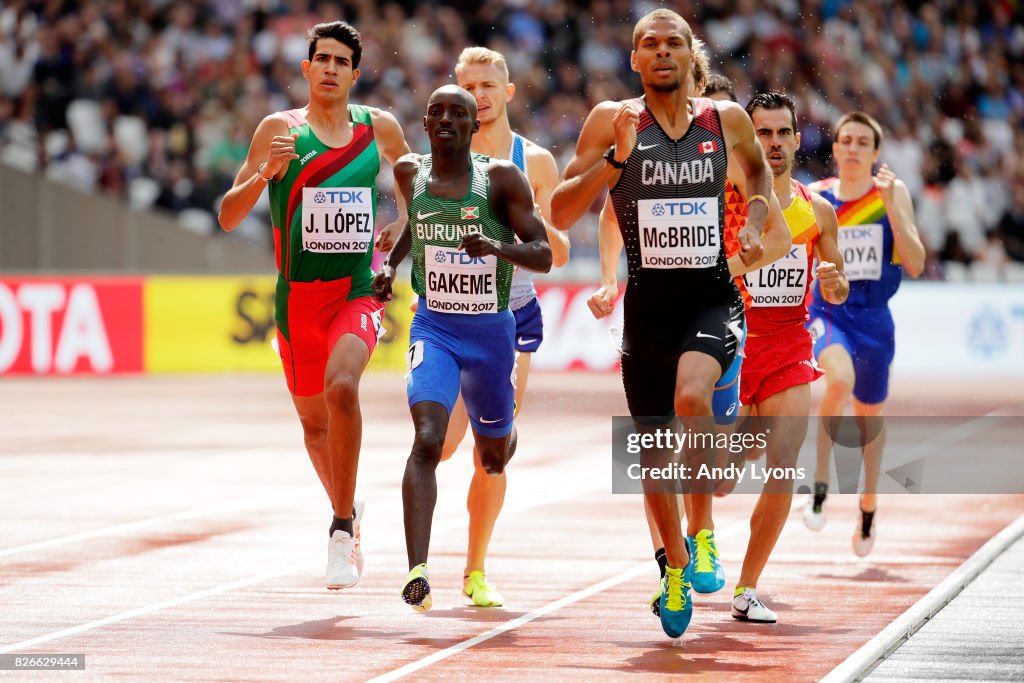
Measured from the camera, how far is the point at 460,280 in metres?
8.05

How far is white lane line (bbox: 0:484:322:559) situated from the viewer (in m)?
10.6

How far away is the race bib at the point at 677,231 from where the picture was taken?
305 inches

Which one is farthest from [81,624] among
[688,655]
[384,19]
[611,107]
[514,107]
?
[384,19]

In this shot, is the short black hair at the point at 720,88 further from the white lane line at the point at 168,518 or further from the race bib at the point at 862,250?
the white lane line at the point at 168,518

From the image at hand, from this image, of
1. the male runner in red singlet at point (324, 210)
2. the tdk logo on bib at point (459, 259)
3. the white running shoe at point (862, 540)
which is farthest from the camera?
the white running shoe at point (862, 540)

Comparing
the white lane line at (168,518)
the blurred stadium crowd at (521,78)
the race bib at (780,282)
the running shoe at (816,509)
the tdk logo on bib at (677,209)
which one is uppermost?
the blurred stadium crowd at (521,78)

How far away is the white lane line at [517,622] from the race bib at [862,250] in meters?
1.81

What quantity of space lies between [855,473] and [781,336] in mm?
3180

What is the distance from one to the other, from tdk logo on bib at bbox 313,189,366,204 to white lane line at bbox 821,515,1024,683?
3295mm

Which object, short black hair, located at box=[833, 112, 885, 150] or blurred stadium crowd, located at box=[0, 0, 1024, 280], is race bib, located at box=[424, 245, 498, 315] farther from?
blurred stadium crowd, located at box=[0, 0, 1024, 280]

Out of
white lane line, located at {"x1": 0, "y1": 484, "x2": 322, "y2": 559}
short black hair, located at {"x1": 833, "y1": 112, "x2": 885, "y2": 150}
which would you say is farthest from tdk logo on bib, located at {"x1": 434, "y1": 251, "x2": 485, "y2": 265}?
short black hair, located at {"x1": 833, "y1": 112, "x2": 885, "y2": 150}

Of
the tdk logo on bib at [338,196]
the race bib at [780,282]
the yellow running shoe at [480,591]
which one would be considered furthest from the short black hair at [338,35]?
the yellow running shoe at [480,591]

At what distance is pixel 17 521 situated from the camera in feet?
38.2

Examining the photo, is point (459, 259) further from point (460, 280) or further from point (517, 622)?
point (517, 622)
